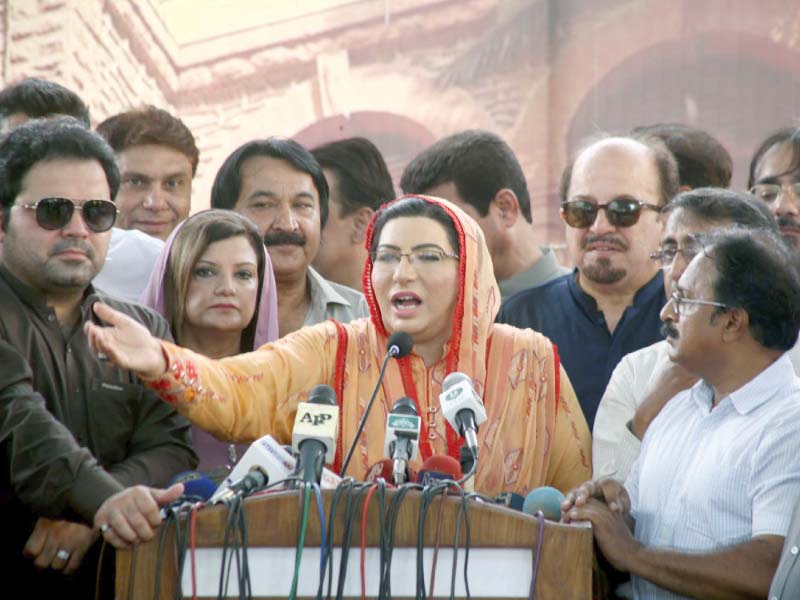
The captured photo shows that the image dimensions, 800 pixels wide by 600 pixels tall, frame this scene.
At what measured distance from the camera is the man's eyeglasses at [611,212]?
14.2ft

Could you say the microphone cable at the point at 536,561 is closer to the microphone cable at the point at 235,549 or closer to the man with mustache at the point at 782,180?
the microphone cable at the point at 235,549

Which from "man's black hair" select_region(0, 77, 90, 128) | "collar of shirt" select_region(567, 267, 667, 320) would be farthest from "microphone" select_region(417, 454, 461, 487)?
"man's black hair" select_region(0, 77, 90, 128)

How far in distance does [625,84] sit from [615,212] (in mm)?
3553

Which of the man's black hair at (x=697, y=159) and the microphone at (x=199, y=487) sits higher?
the man's black hair at (x=697, y=159)

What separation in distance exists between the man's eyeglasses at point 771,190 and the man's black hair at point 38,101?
233 cm

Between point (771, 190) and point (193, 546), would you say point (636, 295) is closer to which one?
point (771, 190)

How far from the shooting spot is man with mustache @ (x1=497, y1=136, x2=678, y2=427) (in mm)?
4242

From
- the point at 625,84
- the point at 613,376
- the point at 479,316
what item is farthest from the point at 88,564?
the point at 625,84

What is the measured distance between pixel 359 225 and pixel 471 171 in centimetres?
52

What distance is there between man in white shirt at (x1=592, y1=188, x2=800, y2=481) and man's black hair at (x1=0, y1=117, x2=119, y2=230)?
1.50m

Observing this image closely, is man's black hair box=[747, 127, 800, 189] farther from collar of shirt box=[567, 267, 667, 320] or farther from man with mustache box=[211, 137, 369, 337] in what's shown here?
man with mustache box=[211, 137, 369, 337]

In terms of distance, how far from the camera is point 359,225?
17.3 ft

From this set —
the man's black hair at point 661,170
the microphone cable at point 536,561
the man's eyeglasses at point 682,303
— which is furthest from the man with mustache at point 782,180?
the microphone cable at point 536,561

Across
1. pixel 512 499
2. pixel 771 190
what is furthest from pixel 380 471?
pixel 771 190
